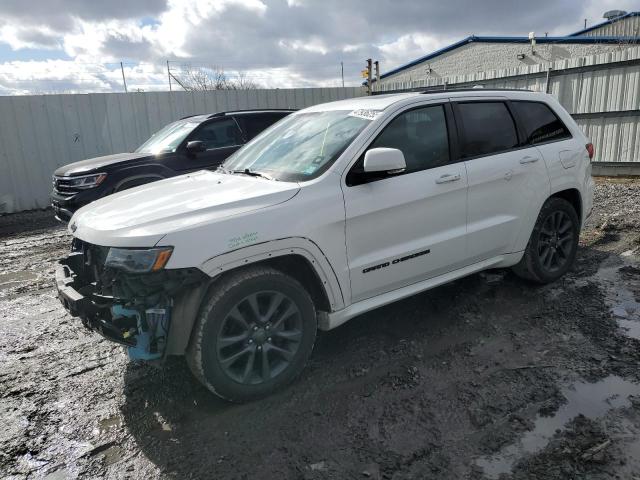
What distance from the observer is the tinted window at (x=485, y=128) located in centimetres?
391

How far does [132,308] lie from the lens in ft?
8.84

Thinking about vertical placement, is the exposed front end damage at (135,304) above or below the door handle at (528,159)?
below

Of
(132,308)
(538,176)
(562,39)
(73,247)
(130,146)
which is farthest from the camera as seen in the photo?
(562,39)

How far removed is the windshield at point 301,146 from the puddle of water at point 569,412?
196cm

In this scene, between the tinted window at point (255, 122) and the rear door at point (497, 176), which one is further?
the tinted window at point (255, 122)

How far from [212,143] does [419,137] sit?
469 centimetres

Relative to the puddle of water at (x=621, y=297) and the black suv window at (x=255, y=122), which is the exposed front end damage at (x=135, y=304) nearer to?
the puddle of water at (x=621, y=297)

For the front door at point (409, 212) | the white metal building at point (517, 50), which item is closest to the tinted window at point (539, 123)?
the front door at point (409, 212)

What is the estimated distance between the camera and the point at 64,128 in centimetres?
1108

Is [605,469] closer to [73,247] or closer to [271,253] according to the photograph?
[271,253]

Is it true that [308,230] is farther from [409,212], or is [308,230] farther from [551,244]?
[551,244]

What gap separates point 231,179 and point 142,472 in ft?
6.56

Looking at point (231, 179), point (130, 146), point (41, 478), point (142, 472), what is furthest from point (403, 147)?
point (130, 146)

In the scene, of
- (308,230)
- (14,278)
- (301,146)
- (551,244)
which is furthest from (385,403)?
(14,278)
